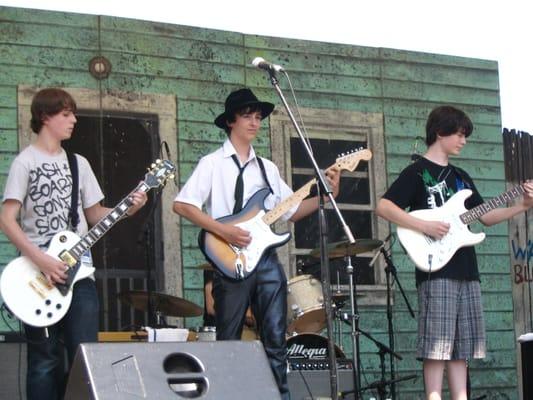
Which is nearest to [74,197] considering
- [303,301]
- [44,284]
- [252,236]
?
[44,284]

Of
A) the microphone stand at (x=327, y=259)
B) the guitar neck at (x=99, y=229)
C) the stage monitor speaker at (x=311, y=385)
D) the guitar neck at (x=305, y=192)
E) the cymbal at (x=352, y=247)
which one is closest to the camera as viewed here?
the microphone stand at (x=327, y=259)

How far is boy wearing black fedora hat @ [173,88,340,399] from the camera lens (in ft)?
17.9

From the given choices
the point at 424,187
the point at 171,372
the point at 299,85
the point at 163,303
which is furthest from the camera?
the point at 299,85

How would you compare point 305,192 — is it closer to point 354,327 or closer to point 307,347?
point 307,347

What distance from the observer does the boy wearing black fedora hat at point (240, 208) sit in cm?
547

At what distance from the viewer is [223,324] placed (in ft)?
Answer: 18.0

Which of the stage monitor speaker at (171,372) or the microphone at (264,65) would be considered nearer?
the stage monitor speaker at (171,372)

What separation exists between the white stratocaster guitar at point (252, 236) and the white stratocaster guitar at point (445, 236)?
0.59 metres

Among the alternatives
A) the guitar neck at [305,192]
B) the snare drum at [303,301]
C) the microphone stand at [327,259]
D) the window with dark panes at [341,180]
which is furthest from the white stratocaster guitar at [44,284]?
the window with dark panes at [341,180]

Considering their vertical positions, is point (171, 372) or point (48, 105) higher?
point (48, 105)

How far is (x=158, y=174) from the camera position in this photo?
5645mm

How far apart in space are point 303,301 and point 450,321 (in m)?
1.72

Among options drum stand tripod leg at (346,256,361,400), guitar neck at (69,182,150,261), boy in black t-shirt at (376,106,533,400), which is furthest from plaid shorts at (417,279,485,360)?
guitar neck at (69,182,150,261)

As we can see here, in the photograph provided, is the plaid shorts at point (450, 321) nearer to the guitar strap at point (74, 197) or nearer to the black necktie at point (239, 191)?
the black necktie at point (239, 191)
